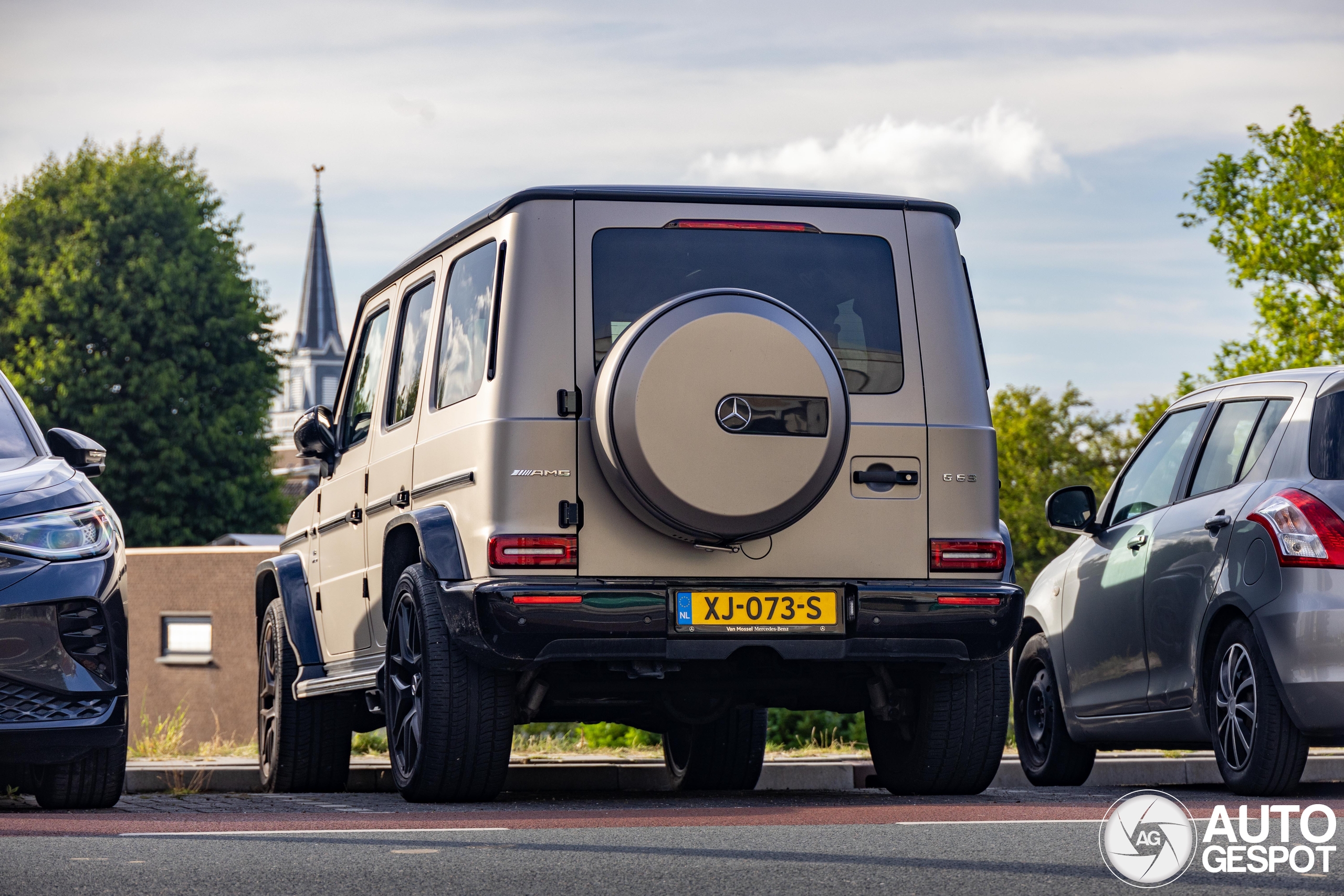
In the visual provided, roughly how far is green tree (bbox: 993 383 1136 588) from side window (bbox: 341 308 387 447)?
61.8 m

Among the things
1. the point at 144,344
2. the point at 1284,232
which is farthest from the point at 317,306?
the point at 1284,232

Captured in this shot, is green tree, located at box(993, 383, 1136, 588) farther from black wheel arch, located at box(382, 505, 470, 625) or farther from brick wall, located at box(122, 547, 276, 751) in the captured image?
black wheel arch, located at box(382, 505, 470, 625)

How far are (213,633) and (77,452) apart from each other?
16.9 metres

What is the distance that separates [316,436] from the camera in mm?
8891

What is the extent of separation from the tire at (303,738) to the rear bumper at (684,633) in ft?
8.88

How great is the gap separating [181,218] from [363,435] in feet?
115

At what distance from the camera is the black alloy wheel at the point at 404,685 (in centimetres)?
709

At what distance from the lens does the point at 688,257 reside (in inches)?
277

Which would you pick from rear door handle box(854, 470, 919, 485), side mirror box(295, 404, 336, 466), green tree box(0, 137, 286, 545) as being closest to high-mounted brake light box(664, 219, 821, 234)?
rear door handle box(854, 470, 919, 485)

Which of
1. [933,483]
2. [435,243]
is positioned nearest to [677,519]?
[933,483]

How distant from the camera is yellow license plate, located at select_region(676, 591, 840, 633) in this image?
6.73 meters

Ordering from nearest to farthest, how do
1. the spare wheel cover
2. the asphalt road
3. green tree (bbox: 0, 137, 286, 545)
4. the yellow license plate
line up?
the asphalt road, the spare wheel cover, the yellow license plate, green tree (bbox: 0, 137, 286, 545)

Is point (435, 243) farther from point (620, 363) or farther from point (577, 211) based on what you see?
point (620, 363)

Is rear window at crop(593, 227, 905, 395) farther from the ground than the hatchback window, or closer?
farther from the ground
